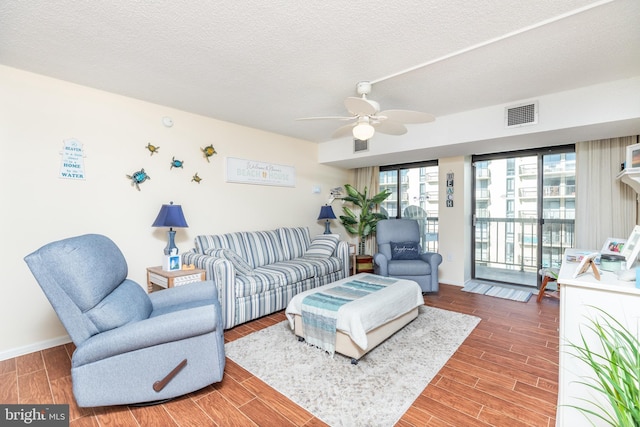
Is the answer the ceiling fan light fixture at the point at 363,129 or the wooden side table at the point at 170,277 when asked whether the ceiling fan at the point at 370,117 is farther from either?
the wooden side table at the point at 170,277

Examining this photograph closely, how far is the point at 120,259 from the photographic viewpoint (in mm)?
2266

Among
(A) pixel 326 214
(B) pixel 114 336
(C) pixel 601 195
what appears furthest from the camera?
(A) pixel 326 214

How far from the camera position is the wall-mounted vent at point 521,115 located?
10.2 ft

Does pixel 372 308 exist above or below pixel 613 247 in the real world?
below

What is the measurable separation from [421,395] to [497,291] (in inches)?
119

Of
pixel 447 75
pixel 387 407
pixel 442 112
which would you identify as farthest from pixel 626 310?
pixel 442 112

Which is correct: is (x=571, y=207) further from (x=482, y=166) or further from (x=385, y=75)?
(x=385, y=75)

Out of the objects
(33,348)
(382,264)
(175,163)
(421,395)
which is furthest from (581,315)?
(33,348)

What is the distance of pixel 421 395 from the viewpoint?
199 cm

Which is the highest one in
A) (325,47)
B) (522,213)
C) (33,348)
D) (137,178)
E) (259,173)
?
(325,47)

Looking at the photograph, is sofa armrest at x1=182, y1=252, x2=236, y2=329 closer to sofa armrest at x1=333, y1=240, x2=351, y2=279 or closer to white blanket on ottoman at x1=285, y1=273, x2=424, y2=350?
white blanket on ottoman at x1=285, y1=273, x2=424, y2=350

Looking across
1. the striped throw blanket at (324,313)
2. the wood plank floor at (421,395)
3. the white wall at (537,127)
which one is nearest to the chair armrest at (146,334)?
the wood plank floor at (421,395)

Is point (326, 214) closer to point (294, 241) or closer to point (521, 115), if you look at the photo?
point (294, 241)

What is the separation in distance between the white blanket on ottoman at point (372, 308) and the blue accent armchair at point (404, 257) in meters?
0.94
